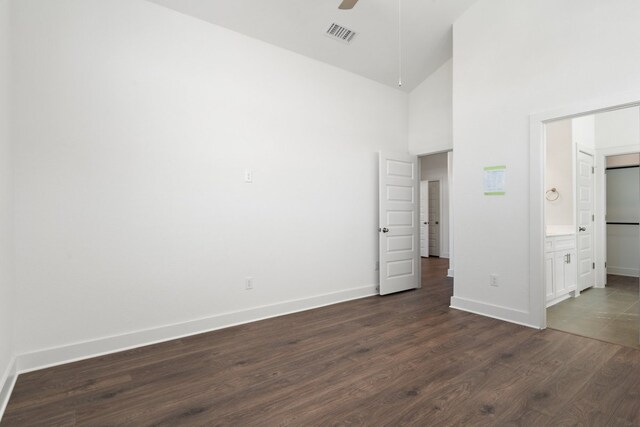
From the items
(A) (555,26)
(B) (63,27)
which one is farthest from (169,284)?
(A) (555,26)

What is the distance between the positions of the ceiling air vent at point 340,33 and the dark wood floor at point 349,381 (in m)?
3.36

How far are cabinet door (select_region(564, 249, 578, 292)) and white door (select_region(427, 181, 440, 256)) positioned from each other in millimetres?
4461

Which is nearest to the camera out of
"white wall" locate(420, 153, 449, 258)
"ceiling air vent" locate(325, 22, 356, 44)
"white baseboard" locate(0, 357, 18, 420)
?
"white baseboard" locate(0, 357, 18, 420)

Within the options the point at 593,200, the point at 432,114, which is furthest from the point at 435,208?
the point at 432,114

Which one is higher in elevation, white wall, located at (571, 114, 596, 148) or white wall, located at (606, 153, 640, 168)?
white wall, located at (571, 114, 596, 148)

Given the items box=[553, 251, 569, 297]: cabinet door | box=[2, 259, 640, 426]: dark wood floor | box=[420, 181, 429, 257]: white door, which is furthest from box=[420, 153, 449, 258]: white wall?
box=[2, 259, 640, 426]: dark wood floor

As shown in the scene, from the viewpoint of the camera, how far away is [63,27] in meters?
2.71

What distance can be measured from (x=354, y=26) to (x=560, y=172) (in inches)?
142

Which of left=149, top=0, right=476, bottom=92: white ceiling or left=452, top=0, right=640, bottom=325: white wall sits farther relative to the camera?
left=149, top=0, right=476, bottom=92: white ceiling

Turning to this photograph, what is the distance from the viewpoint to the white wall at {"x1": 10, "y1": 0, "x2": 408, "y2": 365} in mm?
2650

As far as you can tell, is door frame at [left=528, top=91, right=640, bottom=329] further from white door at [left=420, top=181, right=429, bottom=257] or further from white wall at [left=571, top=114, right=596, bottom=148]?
white door at [left=420, top=181, right=429, bottom=257]

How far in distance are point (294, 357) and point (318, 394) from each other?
1.99 feet

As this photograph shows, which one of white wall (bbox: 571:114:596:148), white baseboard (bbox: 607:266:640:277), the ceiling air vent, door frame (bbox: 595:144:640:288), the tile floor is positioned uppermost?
the ceiling air vent

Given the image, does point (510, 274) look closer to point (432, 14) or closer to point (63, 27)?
point (432, 14)
